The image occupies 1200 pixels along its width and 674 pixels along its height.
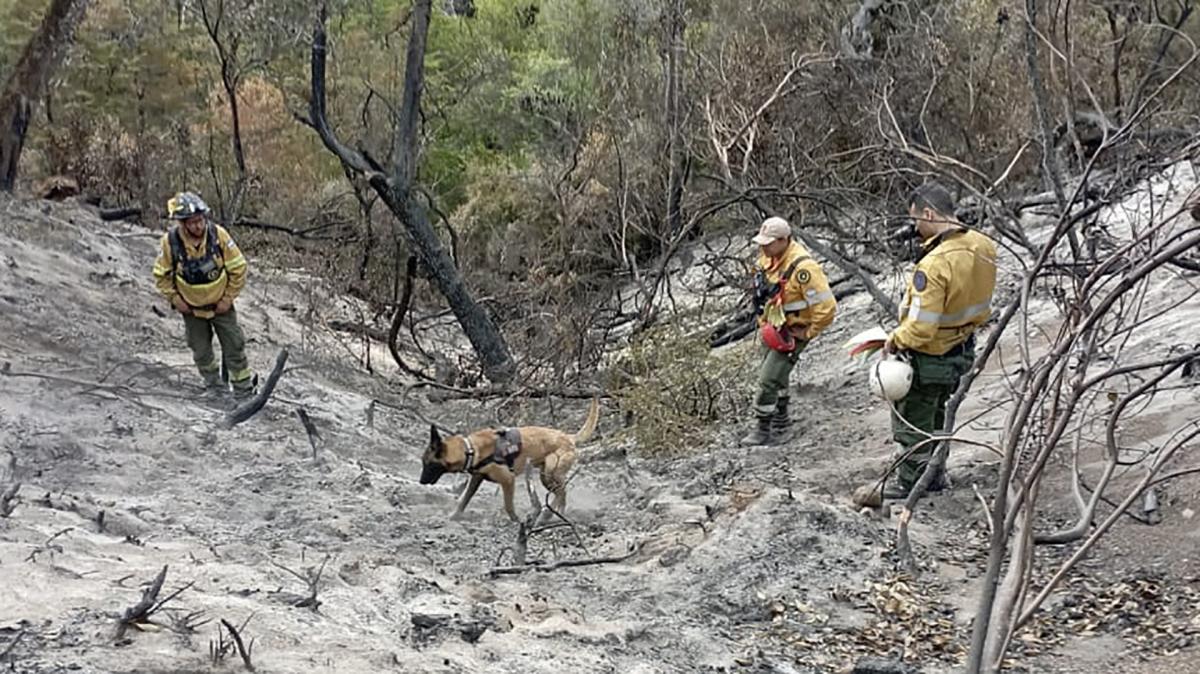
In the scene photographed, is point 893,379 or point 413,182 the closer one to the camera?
point 893,379

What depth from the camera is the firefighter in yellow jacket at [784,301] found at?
9.11 meters

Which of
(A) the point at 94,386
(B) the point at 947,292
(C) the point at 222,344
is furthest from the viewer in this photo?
(C) the point at 222,344

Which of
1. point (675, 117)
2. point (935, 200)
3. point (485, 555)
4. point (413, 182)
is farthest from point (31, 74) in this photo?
point (935, 200)

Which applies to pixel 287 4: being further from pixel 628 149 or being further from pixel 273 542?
pixel 273 542

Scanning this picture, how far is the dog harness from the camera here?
7621 mm

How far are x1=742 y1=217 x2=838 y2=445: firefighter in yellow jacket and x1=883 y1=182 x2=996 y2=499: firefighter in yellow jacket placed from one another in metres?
1.56

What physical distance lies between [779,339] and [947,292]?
2187mm

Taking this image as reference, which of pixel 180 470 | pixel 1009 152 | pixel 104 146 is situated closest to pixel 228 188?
pixel 104 146

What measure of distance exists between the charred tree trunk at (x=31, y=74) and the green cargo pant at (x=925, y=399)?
12565mm

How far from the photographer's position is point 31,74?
15.9 meters

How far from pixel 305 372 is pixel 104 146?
10745 millimetres

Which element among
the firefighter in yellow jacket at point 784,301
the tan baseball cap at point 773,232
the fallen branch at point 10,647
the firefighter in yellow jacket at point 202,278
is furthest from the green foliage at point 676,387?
the fallen branch at point 10,647

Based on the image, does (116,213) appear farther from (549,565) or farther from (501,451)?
(549,565)

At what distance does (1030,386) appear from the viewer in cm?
418
